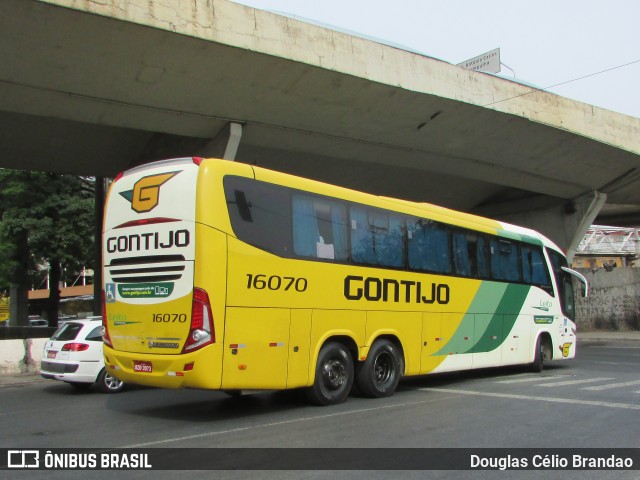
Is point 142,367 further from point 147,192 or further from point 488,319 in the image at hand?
point 488,319

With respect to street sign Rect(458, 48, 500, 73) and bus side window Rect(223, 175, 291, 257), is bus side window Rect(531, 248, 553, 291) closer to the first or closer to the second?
bus side window Rect(223, 175, 291, 257)

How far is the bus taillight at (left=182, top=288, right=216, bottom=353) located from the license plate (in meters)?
0.64

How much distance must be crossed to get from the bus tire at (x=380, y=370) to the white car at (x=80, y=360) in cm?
476

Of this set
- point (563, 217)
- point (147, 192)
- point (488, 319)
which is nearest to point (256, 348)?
point (147, 192)

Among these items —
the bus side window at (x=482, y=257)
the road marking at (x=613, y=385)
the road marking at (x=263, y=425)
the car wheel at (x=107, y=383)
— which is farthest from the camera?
the bus side window at (x=482, y=257)

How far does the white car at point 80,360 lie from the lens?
36.9 ft

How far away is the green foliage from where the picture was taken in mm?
23734

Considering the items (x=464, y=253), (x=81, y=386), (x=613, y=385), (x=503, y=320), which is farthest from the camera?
(x=503, y=320)

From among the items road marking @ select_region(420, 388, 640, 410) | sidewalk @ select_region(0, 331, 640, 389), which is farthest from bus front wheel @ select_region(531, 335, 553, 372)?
sidewalk @ select_region(0, 331, 640, 389)

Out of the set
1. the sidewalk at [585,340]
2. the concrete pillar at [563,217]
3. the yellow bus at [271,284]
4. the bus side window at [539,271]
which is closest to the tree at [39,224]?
the sidewalk at [585,340]

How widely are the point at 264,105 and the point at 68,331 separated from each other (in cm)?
800

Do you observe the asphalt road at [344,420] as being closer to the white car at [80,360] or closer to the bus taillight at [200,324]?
the white car at [80,360]

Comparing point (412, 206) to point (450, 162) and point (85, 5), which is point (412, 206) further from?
point (450, 162)

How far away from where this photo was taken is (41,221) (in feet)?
77.8
